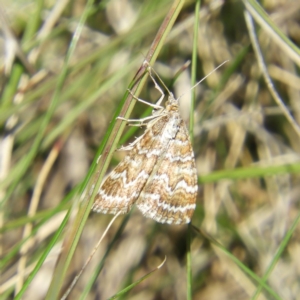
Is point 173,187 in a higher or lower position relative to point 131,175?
lower

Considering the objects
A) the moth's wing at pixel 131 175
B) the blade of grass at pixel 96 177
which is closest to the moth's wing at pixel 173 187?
the moth's wing at pixel 131 175

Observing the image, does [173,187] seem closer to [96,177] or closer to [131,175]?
[131,175]

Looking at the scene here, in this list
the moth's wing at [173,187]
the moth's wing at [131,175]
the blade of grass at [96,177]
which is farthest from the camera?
the moth's wing at [173,187]

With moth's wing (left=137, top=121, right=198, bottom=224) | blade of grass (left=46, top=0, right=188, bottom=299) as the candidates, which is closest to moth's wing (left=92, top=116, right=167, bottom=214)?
moth's wing (left=137, top=121, right=198, bottom=224)

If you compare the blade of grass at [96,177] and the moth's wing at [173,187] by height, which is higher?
the blade of grass at [96,177]

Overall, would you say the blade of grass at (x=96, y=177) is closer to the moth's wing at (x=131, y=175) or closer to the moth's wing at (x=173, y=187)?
the moth's wing at (x=131, y=175)

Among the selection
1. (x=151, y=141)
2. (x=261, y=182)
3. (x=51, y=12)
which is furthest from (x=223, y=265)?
(x=51, y=12)

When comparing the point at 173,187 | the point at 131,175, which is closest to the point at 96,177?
the point at 131,175
